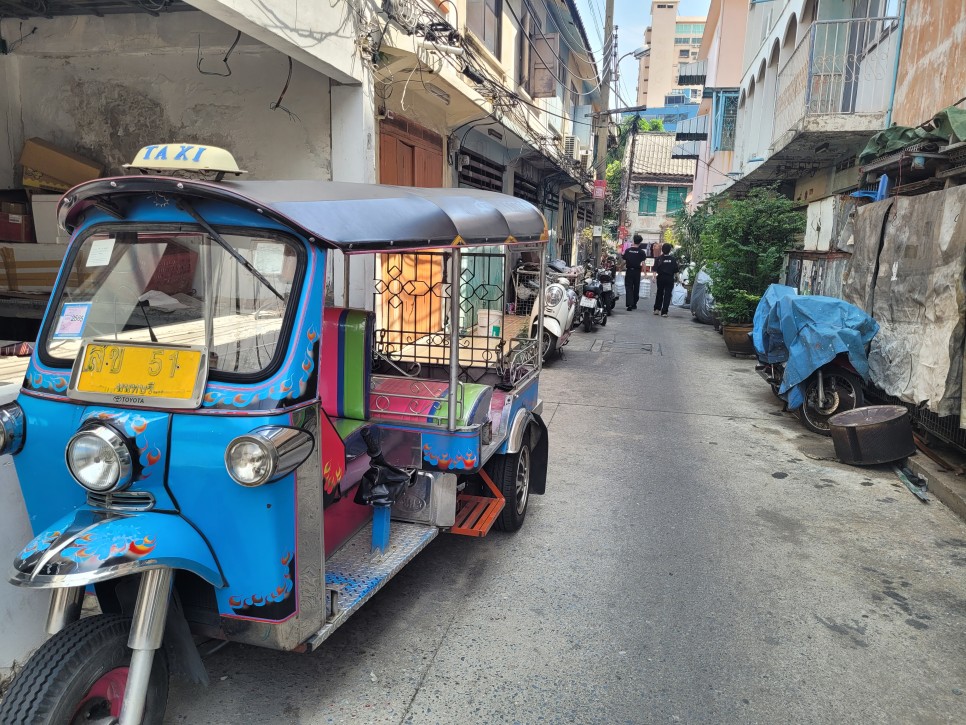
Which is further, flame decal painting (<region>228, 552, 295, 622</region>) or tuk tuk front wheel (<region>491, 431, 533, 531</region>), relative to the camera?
tuk tuk front wheel (<region>491, 431, 533, 531</region>)

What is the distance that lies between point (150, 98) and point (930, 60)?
31.0 ft

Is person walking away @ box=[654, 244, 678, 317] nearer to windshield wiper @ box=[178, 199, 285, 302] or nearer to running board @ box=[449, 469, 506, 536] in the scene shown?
running board @ box=[449, 469, 506, 536]

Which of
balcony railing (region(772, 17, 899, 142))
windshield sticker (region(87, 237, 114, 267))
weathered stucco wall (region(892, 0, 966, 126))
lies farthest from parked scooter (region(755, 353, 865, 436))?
windshield sticker (region(87, 237, 114, 267))

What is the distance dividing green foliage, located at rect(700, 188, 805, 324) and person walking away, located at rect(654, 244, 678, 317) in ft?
16.7

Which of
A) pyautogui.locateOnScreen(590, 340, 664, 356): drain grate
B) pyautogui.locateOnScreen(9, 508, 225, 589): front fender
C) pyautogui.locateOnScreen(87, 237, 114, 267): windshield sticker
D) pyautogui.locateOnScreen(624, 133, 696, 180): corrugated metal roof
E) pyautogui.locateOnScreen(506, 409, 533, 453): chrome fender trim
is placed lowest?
pyautogui.locateOnScreen(590, 340, 664, 356): drain grate

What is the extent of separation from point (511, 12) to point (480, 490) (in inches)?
463

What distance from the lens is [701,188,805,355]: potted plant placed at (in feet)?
37.4

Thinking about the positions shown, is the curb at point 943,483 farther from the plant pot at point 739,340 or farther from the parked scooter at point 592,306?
the parked scooter at point 592,306

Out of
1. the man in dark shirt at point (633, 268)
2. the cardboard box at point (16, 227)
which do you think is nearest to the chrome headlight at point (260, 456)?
the cardboard box at point (16, 227)

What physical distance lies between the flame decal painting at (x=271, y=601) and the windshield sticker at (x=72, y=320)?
1.21 metres

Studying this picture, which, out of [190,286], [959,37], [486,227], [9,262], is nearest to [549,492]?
[486,227]

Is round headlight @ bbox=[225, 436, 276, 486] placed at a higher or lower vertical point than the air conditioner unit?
lower

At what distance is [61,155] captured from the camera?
7.08 m

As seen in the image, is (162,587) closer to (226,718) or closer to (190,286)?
(226,718)
